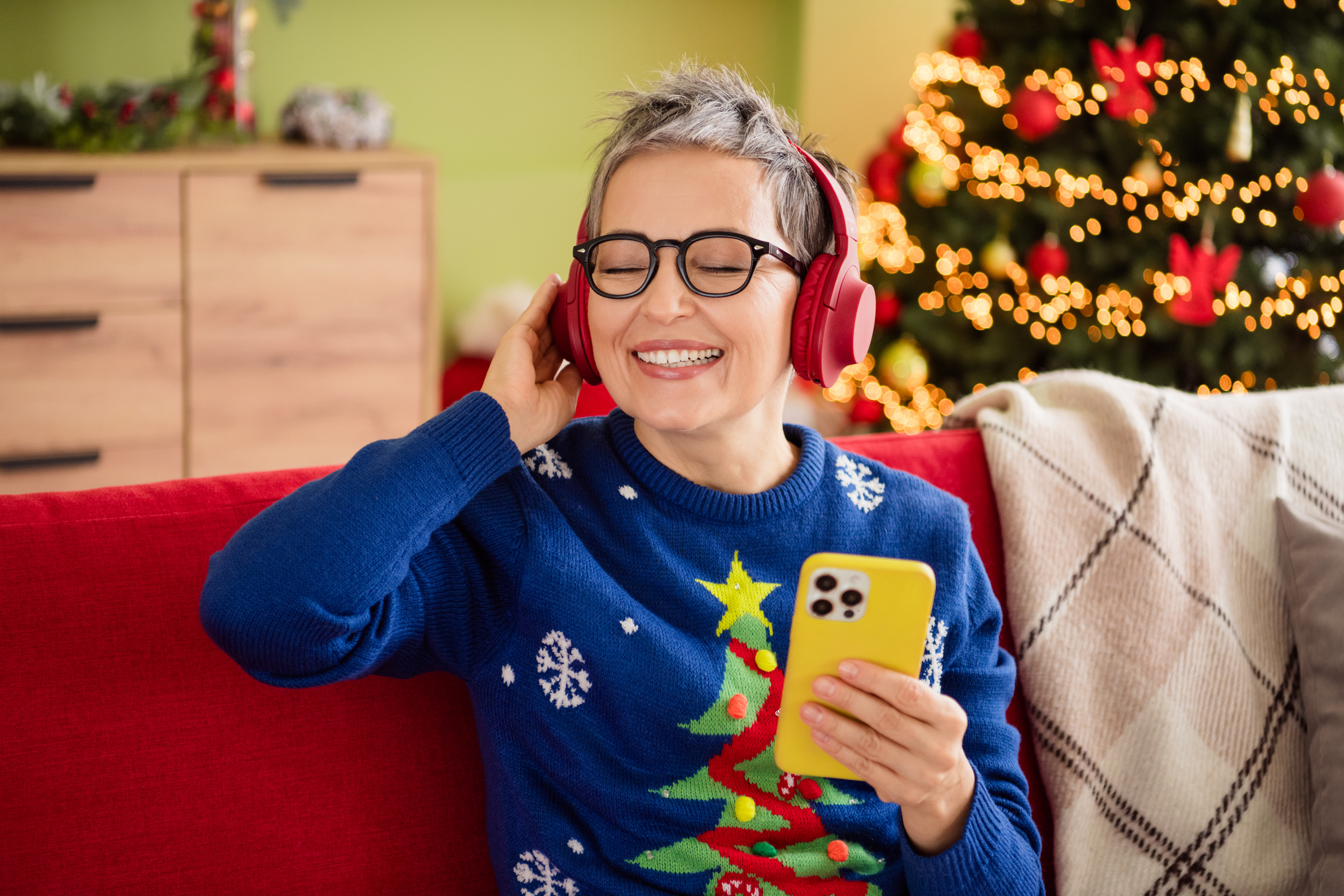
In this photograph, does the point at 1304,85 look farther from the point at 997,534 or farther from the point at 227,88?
the point at 227,88

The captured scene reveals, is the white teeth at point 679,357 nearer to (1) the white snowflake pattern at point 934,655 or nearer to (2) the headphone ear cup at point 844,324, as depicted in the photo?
(2) the headphone ear cup at point 844,324

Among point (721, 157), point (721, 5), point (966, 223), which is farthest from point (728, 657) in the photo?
point (721, 5)

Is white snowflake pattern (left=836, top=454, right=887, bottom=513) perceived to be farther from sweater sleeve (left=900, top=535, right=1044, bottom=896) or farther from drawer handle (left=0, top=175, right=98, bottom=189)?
drawer handle (left=0, top=175, right=98, bottom=189)

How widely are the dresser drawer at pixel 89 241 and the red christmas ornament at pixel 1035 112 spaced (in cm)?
214

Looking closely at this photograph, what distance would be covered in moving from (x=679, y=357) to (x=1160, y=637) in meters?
0.72

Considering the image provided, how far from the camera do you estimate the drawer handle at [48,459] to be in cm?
298

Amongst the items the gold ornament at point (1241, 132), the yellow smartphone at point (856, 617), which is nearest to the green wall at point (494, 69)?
the gold ornament at point (1241, 132)

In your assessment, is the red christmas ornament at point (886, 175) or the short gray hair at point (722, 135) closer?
the short gray hair at point (722, 135)

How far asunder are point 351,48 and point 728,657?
3.10m

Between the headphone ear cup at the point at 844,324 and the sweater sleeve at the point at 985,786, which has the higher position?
the headphone ear cup at the point at 844,324

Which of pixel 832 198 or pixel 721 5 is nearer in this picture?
pixel 832 198

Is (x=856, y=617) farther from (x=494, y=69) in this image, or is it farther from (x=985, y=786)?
(x=494, y=69)

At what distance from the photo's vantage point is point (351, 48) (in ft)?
12.0

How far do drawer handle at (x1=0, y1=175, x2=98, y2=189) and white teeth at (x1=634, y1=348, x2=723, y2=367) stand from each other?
2.36 m
